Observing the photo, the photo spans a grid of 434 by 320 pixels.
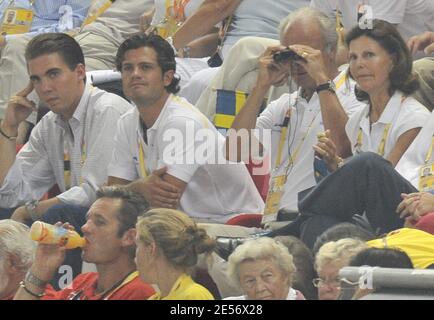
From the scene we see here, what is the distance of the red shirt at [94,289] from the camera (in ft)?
22.8

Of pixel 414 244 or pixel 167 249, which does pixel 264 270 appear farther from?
pixel 414 244

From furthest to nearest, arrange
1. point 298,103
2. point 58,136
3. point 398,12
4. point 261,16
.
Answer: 1. point 261,16
2. point 58,136
3. point 398,12
4. point 298,103

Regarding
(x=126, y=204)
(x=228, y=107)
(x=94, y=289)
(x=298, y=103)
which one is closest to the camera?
(x=94, y=289)

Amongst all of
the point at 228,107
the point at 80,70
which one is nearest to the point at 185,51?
the point at 228,107

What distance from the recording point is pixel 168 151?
805 cm

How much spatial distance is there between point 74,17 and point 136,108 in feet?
8.54

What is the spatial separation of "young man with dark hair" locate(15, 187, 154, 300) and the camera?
3.51 feet

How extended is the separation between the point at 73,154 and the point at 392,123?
200 cm

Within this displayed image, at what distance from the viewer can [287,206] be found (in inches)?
312

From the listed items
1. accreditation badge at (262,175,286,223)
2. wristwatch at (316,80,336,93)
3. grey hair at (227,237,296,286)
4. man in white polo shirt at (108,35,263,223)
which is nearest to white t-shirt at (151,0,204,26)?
man in white polo shirt at (108,35,263,223)

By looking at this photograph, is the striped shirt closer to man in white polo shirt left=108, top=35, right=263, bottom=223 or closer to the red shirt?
man in white polo shirt left=108, top=35, right=263, bottom=223

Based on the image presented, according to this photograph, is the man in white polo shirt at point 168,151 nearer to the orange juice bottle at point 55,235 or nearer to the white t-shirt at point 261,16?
the orange juice bottle at point 55,235

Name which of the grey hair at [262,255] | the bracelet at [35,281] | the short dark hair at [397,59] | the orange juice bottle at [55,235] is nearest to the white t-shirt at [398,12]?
the short dark hair at [397,59]
